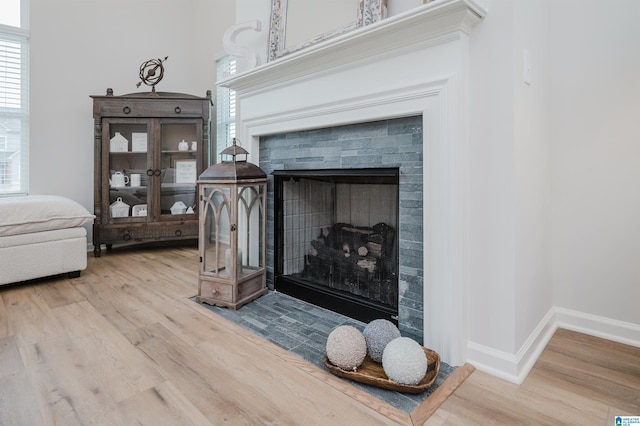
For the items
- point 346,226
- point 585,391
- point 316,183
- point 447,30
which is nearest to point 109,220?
point 316,183

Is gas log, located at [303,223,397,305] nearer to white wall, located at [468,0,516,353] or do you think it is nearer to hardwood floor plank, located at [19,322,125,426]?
white wall, located at [468,0,516,353]

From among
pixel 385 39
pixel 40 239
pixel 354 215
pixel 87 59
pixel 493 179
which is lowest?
pixel 40 239

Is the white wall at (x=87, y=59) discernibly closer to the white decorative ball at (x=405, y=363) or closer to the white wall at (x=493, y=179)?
the white wall at (x=493, y=179)

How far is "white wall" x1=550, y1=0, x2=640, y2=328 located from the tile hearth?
1.00m

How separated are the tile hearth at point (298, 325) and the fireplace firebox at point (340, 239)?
8 centimetres

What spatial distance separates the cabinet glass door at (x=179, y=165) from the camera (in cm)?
381

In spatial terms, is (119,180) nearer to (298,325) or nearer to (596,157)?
(298,325)

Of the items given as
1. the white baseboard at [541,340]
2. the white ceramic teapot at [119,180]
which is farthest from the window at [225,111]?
the white baseboard at [541,340]

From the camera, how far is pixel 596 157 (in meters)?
1.89

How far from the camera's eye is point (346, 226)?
90.7 inches

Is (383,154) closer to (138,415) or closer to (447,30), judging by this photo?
(447,30)

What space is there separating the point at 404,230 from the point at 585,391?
933 millimetres

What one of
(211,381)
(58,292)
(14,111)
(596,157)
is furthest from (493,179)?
(14,111)

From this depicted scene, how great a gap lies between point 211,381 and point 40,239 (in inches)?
82.8
